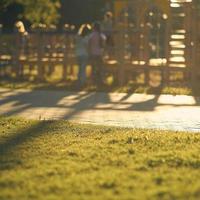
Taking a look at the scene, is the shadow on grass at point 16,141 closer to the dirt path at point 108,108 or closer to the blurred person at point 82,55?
the dirt path at point 108,108

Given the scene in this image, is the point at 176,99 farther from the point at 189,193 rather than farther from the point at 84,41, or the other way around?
the point at 189,193

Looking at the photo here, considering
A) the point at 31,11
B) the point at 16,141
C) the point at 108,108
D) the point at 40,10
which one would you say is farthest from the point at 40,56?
the point at 40,10

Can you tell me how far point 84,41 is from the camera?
68.0 feet

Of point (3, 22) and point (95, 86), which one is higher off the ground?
point (3, 22)

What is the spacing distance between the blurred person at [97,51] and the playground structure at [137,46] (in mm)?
304

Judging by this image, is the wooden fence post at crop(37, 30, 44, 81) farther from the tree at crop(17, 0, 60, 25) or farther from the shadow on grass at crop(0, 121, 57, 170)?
the tree at crop(17, 0, 60, 25)

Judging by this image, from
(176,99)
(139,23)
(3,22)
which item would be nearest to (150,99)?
(176,99)

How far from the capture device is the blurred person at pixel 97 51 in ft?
67.2

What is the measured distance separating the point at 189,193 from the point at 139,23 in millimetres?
14726

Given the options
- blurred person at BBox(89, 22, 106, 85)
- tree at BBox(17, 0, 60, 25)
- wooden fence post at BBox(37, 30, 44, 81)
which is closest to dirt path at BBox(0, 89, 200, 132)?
blurred person at BBox(89, 22, 106, 85)

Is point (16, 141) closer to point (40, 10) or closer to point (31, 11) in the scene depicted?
point (31, 11)

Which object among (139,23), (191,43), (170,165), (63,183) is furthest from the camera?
(139,23)

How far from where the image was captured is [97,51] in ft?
67.7

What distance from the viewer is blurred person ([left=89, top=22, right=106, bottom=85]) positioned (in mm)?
20484
